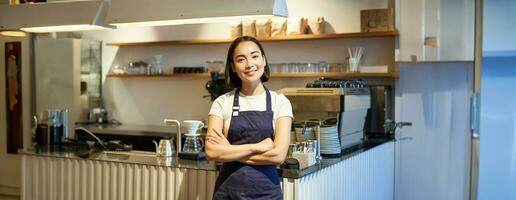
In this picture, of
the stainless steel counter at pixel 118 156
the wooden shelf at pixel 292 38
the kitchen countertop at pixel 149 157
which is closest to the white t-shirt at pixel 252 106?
the kitchen countertop at pixel 149 157

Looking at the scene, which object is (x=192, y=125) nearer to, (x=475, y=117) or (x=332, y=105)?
(x=332, y=105)

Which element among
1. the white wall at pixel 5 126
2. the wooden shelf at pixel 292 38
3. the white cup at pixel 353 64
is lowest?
the white wall at pixel 5 126

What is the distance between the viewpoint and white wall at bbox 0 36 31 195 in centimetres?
595

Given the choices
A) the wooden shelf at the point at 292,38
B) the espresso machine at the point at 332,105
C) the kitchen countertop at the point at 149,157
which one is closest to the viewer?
the kitchen countertop at the point at 149,157

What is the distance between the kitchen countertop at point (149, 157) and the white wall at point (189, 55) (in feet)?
4.05

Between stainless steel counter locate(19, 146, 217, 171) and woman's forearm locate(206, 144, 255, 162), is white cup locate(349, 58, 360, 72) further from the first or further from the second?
woman's forearm locate(206, 144, 255, 162)

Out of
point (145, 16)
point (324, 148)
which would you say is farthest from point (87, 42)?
point (324, 148)

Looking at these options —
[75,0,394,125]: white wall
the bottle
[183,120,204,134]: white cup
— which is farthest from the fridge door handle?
the bottle

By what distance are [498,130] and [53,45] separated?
182 inches

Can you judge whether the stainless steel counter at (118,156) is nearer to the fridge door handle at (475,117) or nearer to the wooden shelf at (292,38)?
the wooden shelf at (292,38)

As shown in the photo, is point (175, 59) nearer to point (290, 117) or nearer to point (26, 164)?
point (26, 164)

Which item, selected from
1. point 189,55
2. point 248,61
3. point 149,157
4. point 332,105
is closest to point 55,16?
point 149,157

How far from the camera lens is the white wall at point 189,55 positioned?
15.8ft

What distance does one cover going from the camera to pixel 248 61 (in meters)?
2.36
